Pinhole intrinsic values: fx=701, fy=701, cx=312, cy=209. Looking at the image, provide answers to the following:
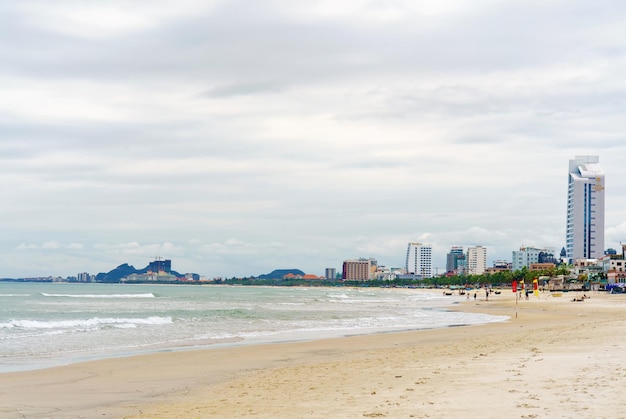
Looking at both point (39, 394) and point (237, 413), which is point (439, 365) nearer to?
point (237, 413)

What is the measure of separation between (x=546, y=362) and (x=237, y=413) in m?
7.23

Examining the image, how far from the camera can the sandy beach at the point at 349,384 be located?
10703 mm

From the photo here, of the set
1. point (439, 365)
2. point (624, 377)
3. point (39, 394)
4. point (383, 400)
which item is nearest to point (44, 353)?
point (39, 394)

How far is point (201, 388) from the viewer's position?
15336 millimetres

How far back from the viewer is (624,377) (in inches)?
475

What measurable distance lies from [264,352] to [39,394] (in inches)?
394

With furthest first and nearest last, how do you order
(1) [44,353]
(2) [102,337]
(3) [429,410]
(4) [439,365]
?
(2) [102,337] < (1) [44,353] < (4) [439,365] < (3) [429,410]

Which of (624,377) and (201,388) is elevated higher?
(624,377)

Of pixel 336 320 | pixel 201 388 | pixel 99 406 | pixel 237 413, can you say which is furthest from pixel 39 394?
pixel 336 320

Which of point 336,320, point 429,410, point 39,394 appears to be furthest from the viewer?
point 336,320

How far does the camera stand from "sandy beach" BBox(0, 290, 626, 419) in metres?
10.7

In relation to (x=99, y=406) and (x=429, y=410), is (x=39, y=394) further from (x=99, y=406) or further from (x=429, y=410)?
(x=429, y=410)

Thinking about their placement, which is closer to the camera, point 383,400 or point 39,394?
point 383,400

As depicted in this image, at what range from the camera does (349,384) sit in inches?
557
